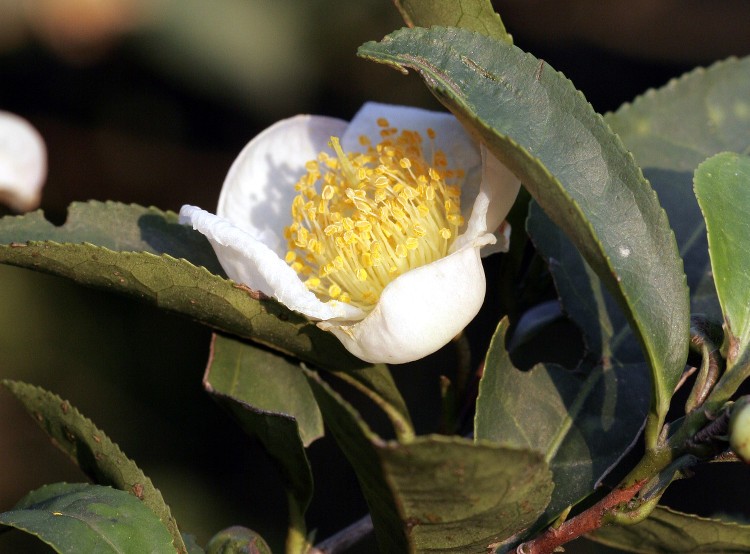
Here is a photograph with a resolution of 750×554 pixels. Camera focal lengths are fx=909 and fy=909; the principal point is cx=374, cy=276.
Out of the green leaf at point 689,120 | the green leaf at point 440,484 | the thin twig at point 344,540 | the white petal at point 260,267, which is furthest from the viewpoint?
the green leaf at point 689,120

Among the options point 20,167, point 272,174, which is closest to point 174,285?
point 272,174

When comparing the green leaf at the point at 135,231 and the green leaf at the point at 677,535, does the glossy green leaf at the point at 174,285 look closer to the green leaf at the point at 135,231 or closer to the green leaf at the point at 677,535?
the green leaf at the point at 135,231

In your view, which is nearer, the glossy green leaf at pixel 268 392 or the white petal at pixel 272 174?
the glossy green leaf at pixel 268 392

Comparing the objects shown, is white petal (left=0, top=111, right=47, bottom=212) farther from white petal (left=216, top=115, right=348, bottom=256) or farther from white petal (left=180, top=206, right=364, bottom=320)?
white petal (left=180, top=206, right=364, bottom=320)

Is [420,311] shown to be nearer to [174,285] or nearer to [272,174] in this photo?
[174,285]

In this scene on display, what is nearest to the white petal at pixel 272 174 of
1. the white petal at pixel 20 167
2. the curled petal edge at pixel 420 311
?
the curled petal edge at pixel 420 311
